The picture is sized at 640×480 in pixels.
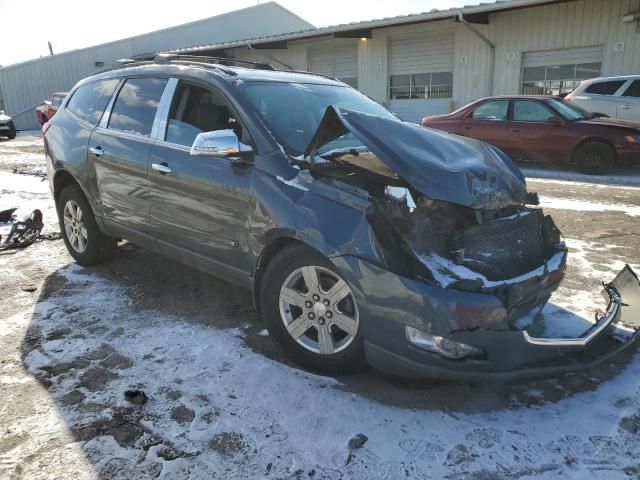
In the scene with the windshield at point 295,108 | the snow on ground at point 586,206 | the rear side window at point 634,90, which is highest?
the windshield at point 295,108

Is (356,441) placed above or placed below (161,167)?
below

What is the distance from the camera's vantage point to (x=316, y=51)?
22328 mm

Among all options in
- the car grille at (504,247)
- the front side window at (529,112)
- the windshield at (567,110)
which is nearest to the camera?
the car grille at (504,247)

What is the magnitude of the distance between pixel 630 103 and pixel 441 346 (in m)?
11.4

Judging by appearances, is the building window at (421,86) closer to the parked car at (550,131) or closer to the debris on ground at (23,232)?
the parked car at (550,131)

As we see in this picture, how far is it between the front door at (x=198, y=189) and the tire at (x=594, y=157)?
29.0 feet

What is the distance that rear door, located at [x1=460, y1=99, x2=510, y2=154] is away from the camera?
11.2 metres

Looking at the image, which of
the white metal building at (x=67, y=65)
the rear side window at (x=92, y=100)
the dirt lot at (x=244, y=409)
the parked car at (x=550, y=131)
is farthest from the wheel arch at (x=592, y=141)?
the white metal building at (x=67, y=65)

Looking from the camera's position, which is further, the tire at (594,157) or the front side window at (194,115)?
the tire at (594,157)


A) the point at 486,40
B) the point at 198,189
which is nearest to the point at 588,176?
the point at 486,40

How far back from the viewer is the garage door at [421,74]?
59.3ft

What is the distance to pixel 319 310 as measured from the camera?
116 inches

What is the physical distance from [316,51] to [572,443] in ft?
71.8

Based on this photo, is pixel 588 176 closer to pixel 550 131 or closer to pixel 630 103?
pixel 550 131
